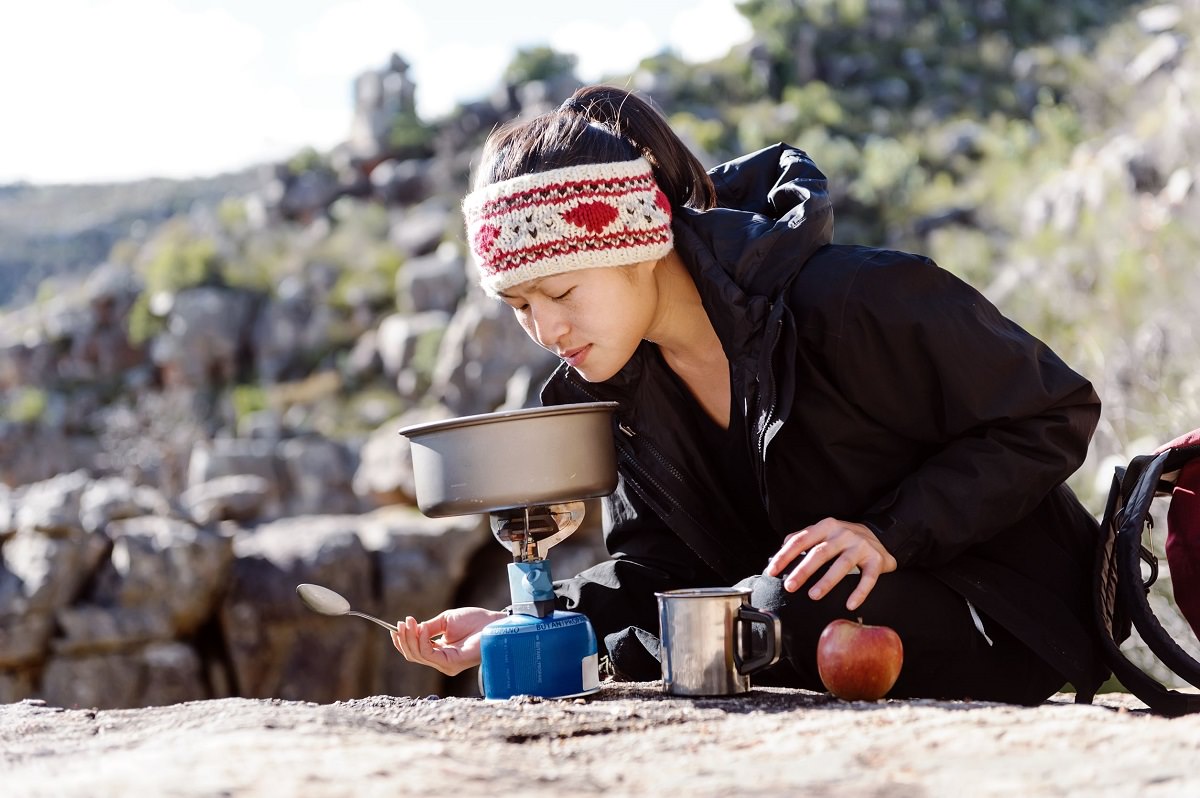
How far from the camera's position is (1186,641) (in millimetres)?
3787

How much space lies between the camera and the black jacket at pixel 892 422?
211 cm

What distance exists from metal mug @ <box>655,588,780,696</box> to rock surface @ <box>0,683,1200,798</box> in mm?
52

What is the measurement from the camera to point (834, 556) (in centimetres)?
201

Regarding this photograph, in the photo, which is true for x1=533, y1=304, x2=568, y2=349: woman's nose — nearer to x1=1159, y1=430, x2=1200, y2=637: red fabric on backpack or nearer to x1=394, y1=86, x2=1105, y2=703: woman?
x1=394, y1=86, x2=1105, y2=703: woman

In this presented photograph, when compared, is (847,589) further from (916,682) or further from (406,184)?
(406,184)

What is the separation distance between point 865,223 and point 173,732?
28.0 m

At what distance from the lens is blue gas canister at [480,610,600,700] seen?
→ 212 centimetres

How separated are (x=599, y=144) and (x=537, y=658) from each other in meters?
0.93

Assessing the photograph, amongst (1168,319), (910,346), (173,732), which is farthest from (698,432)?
(1168,319)

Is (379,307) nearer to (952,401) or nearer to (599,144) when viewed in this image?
(599,144)

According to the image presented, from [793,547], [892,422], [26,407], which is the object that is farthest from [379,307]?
[793,547]

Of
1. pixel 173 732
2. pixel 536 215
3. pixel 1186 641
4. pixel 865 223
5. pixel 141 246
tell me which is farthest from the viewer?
pixel 141 246

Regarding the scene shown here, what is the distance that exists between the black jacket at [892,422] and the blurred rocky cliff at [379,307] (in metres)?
3.78

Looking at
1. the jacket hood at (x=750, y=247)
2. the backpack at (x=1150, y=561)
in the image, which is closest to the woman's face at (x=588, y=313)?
the jacket hood at (x=750, y=247)
